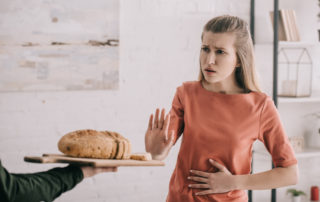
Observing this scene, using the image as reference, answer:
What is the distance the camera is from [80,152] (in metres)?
1.15

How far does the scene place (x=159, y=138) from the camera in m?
1.53

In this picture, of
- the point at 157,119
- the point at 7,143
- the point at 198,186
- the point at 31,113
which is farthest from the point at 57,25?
the point at 198,186

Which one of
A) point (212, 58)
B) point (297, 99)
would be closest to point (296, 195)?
point (297, 99)

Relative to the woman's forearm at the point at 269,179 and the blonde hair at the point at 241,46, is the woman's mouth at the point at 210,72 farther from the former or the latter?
the woman's forearm at the point at 269,179

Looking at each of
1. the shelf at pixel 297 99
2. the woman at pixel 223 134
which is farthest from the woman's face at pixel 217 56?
the shelf at pixel 297 99

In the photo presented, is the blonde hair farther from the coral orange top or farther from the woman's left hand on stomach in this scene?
the woman's left hand on stomach

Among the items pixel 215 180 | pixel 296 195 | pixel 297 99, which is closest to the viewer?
pixel 215 180

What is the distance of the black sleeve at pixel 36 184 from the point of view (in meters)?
1.01

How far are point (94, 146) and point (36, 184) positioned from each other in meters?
0.18

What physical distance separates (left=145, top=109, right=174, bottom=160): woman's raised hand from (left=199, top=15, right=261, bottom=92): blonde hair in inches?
9.7

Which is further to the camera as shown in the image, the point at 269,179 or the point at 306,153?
the point at 306,153

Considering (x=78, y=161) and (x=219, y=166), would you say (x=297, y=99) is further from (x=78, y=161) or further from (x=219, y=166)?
(x=78, y=161)

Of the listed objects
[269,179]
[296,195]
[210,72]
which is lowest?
[296,195]

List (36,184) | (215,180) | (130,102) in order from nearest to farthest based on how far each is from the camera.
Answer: (36,184)
(215,180)
(130,102)
